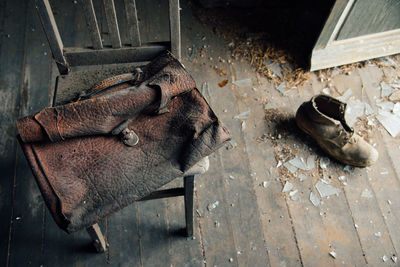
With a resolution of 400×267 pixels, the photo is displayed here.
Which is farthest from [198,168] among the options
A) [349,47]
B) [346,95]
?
[349,47]

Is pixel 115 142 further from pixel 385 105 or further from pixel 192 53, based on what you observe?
pixel 385 105

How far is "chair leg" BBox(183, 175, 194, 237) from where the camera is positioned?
Result: 130 centimetres

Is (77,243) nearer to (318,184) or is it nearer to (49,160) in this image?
(49,160)

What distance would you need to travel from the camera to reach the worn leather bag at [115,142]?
43.7 inches

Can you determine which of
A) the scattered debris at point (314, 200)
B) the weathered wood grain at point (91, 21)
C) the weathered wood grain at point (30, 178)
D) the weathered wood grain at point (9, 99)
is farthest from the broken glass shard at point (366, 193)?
the weathered wood grain at point (9, 99)

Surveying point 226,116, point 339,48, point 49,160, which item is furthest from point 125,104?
point 339,48

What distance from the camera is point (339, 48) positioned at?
2133 mm

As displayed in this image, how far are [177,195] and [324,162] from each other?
0.89m

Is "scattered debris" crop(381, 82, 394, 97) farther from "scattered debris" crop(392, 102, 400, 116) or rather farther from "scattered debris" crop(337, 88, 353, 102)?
"scattered debris" crop(337, 88, 353, 102)

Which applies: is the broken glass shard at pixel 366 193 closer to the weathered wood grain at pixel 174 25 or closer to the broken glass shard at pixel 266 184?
the broken glass shard at pixel 266 184

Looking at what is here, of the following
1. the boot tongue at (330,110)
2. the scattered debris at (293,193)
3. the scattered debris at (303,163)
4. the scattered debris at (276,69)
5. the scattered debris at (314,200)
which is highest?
the boot tongue at (330,110)

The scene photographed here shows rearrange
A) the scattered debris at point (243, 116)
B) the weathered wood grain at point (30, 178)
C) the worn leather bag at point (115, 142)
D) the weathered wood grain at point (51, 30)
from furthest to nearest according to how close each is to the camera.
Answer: the scattered debris at point (243, 116)
the weathered wood grain at point (30, 178)
the weathered wood grain at point (51, 30)
the worn leather bag at point (115, 142)

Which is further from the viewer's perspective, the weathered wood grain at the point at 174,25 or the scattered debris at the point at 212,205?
the scattered debris at the point at 212,205

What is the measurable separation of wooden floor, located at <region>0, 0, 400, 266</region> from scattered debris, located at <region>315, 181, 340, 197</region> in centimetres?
3
